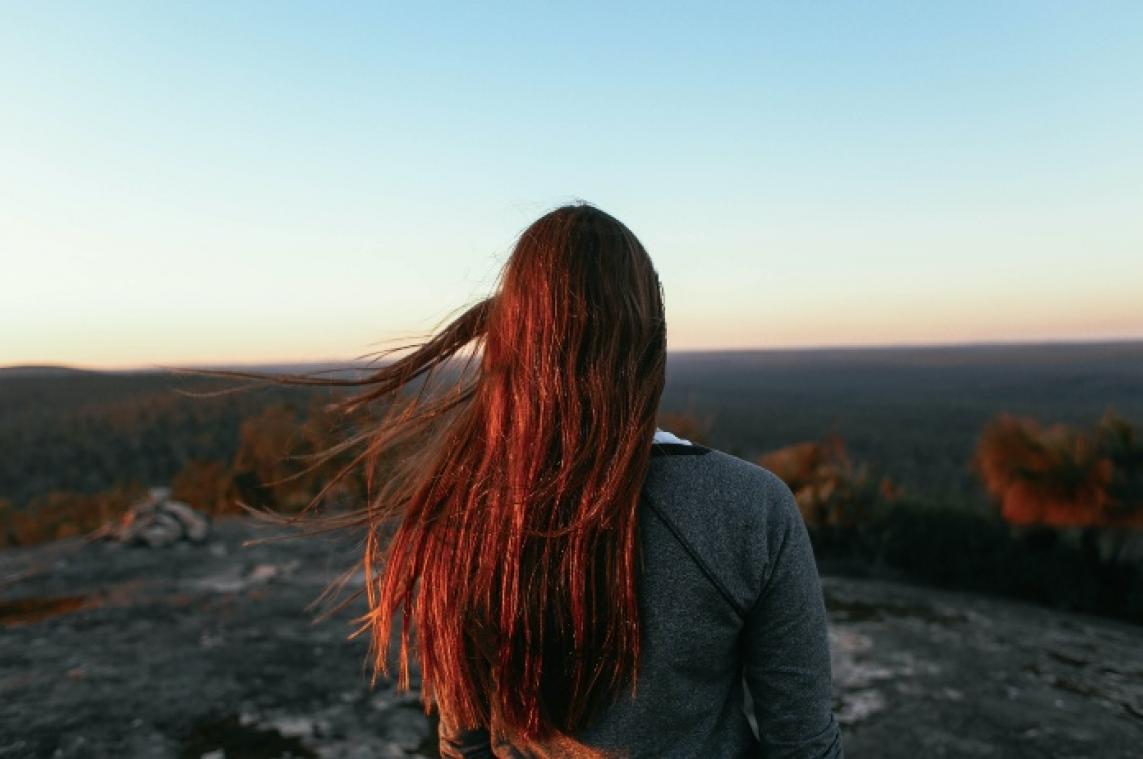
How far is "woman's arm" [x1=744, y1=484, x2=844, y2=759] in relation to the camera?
0.99m

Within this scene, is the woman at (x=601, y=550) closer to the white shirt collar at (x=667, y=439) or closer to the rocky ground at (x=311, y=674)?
the white shirt collar at (x=667, y=439)

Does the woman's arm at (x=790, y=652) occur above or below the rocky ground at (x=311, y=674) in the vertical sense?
above

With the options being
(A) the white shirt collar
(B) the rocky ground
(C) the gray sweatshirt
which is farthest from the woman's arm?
(B) the rocky ground

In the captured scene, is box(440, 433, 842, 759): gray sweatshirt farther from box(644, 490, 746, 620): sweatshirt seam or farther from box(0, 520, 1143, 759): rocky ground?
box(0, 520, 1143, 759): rocky ground

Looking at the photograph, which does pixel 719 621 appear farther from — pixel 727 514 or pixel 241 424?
pixel 241 424

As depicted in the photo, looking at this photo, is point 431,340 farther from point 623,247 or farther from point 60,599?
point 60,599

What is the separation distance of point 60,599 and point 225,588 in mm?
900

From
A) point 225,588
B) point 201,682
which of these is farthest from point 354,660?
point 225,588

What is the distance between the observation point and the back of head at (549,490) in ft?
3.29

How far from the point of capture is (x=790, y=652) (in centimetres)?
104

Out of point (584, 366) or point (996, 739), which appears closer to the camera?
point (584, 366)

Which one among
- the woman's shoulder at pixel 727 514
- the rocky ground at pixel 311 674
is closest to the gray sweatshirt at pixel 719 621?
the woman's shoulder at pixel 727 514

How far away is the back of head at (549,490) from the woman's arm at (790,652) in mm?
188

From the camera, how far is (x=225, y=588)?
4652 millimetres
